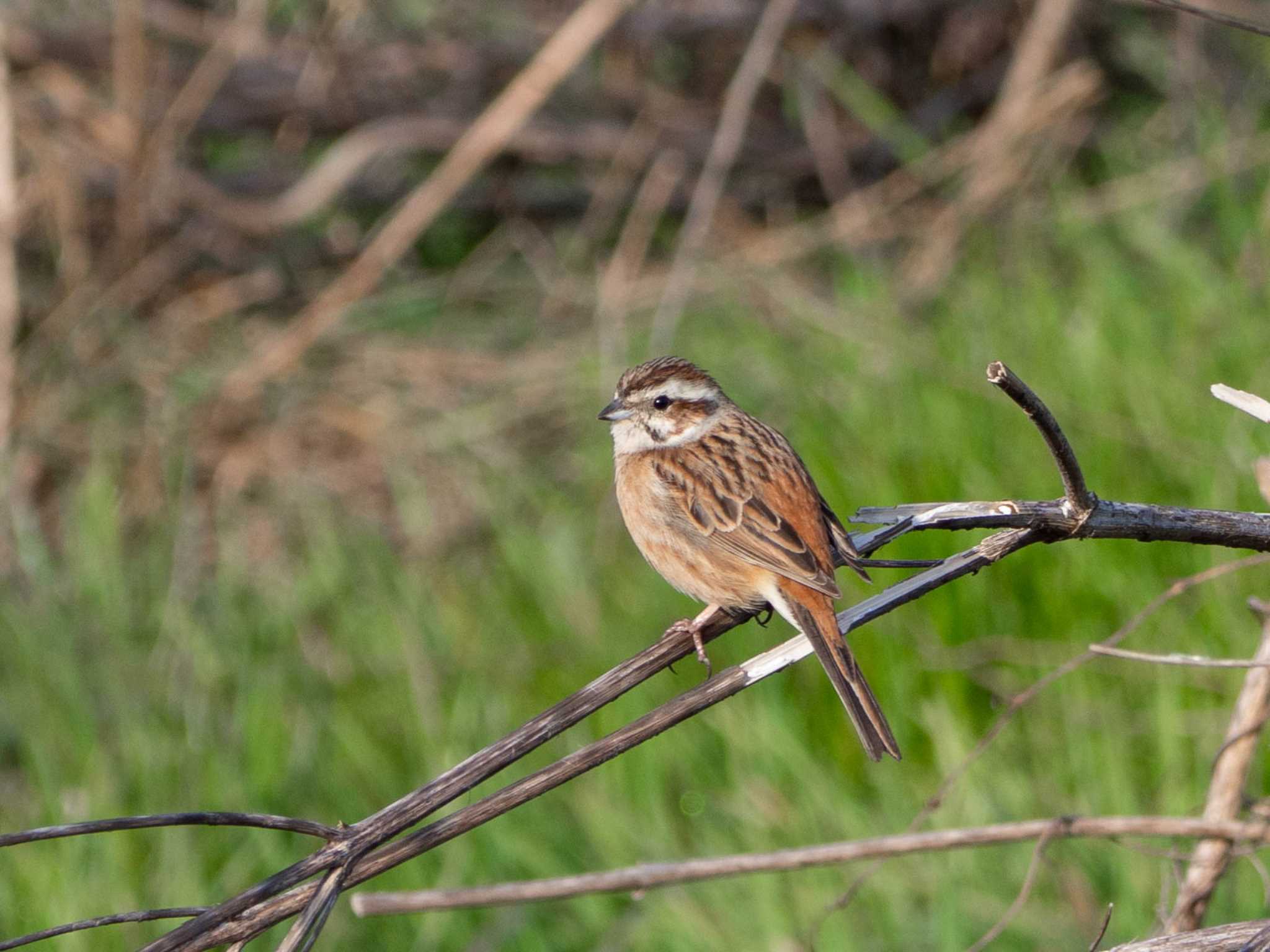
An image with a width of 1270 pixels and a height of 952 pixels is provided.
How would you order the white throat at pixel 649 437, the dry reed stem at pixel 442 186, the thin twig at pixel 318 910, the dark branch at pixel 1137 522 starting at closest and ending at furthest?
the thin twig at pixel 318 910, the dark branch at pixel 1137 522, the white throat at pixel 649 437, the dry reed stem at pixel 442 186

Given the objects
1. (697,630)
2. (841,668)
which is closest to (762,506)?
(841,668)

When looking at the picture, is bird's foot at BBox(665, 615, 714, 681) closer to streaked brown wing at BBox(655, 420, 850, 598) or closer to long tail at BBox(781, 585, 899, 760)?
long tail at BBox(781, 585, 899, 760)

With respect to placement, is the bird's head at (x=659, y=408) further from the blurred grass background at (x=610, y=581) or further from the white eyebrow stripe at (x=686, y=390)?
the blurred grass background at (x=610, y=581)

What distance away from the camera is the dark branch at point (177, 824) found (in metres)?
1.79

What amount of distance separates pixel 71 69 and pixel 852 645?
5723mm

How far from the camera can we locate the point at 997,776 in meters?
4.28

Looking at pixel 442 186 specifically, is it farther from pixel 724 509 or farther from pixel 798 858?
pixel 798 858

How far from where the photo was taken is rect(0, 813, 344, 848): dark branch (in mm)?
1792

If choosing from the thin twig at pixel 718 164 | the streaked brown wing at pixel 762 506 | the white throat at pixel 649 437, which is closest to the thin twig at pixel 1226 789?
the streaked brown wing at pixel 762 506

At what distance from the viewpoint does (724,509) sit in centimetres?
373

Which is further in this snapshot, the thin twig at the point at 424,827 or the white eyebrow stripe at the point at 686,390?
the white eyebrow stripe at the point at 686,390

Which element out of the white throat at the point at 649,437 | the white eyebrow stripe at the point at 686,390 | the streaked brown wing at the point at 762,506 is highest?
the white eyebrow stripe at the point at 686,390

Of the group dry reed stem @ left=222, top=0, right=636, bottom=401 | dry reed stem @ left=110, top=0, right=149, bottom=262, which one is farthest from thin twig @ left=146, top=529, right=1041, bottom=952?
dry reed stem @ left=110, top=0, right=149, bottom=262

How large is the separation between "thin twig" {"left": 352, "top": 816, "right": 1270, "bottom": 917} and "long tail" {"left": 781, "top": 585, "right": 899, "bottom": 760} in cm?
16
